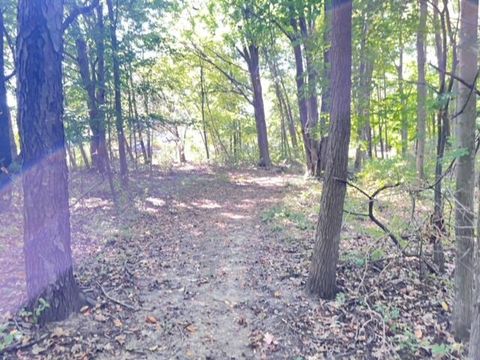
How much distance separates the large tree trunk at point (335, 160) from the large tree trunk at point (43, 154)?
115 inches

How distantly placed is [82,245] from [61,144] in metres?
3.07

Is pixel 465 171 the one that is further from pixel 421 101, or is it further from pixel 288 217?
pixel 288 217

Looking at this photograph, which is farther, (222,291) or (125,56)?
(125,56)

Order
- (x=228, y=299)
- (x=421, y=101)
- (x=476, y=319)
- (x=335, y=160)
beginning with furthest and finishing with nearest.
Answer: (x=421, y=101)
(x=228, y=299)
(x=335, y=160)
(x=476, y=319)

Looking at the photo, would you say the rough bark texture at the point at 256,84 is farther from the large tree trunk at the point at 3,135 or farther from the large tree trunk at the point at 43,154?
the large tree trunk at the point at 43,154

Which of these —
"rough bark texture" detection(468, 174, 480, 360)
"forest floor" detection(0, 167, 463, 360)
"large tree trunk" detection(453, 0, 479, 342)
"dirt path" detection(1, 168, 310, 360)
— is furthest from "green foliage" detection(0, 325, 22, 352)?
"large tree trunk" detection(453, 0, 479, 342)

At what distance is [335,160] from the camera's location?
4059mm

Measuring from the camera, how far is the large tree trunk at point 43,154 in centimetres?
340

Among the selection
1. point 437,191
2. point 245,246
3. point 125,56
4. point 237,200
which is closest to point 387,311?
point 437,191

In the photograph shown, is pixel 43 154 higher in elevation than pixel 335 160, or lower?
higher

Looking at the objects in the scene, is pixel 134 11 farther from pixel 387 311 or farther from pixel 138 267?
pixel 387 311

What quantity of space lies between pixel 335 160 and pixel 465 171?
130cm

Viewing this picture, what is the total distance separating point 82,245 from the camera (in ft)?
20.2

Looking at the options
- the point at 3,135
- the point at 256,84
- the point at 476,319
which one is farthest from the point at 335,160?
the point at 256,84
